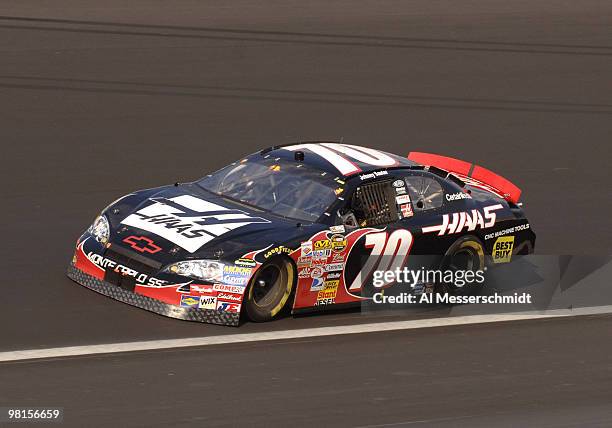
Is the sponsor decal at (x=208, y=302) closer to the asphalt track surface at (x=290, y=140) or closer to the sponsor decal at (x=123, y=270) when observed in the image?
the asphalt track surface at (x=290, y=140)

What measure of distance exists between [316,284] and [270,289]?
0.43 metres

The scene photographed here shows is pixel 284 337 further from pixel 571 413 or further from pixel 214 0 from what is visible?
pixel 214 0

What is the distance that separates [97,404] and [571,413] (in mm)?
3433

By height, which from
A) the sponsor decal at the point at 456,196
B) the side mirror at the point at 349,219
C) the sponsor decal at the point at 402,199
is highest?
the sponsor decal at the point at 456,196

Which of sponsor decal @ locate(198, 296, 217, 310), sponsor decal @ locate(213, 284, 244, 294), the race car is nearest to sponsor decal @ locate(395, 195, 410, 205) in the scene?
the race car

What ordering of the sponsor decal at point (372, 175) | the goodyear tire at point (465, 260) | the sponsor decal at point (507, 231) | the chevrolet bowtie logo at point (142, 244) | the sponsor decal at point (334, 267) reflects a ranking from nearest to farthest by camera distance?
1. the chevrolet bowtie logo at point (142, 244)
2. the sponsor decal at point (334, 267)
3. the sponsor decal at point (372, 175)
4. the goodyear tire at point (465, 260)
5. the sponsor decal at point (507, 231)

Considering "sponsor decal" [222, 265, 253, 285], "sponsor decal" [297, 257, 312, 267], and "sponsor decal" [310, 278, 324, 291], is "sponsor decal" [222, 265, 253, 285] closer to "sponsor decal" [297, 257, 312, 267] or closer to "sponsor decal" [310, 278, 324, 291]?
"sponsor decal" [297, 257, 312, 267]

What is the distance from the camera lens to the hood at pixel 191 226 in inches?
459

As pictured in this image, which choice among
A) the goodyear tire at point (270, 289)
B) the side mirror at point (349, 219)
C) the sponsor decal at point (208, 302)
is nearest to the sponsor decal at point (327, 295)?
the goodyear tire at point (270, 289)

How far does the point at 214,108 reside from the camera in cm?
1967

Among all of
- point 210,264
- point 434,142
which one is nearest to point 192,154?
point 434,142

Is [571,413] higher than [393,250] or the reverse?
the reverse

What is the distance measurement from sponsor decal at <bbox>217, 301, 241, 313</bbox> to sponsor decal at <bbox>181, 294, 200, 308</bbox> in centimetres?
18

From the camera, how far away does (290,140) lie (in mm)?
18531
